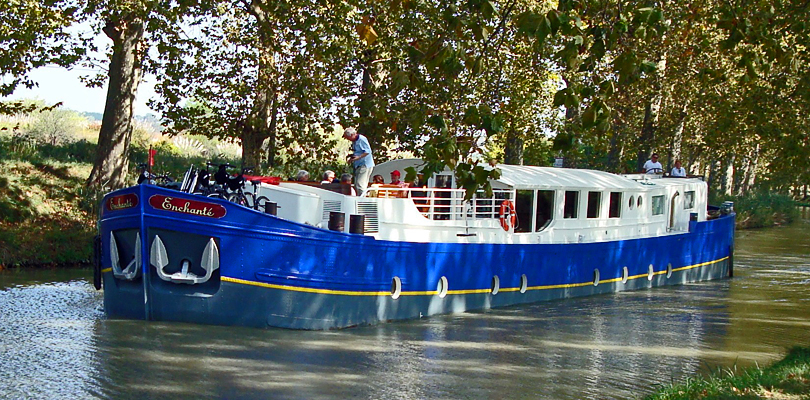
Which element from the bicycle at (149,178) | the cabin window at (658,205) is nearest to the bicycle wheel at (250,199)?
the bicycle at (149,178)

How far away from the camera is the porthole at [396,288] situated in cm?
1595

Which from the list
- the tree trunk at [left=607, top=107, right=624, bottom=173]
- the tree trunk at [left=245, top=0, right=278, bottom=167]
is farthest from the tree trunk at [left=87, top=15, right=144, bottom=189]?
the tree trunk at [left=607, top=107, right=624, bottom=173]

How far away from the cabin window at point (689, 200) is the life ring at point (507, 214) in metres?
8.47

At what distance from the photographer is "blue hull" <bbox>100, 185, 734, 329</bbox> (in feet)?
45.3

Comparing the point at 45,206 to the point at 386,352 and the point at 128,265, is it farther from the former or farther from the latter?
the point at 386,352

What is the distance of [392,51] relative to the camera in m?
27.5

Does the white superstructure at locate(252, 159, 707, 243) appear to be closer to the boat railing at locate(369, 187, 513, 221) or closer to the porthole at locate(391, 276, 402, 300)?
the boat railing at locate(369, 187, 513, 221)

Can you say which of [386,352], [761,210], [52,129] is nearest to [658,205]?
[386,352]

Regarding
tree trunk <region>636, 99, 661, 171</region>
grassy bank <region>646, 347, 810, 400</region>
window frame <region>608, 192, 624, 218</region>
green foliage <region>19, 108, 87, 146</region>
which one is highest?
tree trunk <region>636, 99, 661, 171</region>

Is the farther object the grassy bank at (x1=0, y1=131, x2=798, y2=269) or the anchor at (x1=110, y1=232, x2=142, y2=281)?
the grassy bank at (x1=0, y1=131, x2=798, y2=269)

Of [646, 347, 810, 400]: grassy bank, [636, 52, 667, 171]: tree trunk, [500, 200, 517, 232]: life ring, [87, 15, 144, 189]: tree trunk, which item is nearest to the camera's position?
[646, 347, 810, 400]: grassy bank

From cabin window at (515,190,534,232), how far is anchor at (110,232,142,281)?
8177mm

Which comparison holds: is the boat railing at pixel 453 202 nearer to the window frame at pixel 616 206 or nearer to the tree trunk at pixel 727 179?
the window frame at pixel 616 206

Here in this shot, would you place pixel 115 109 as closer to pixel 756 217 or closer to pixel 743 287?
pixel 743 287
